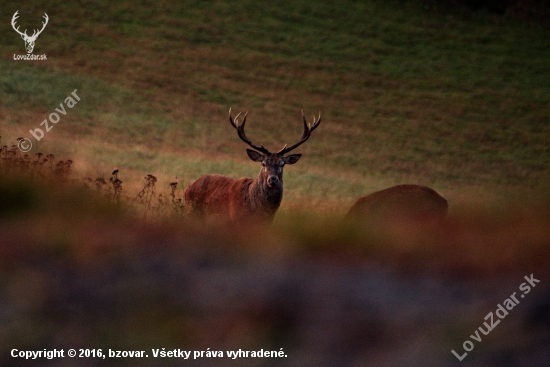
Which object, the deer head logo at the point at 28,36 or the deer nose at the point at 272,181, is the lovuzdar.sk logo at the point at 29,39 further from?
the deer nose at the point at 272,181

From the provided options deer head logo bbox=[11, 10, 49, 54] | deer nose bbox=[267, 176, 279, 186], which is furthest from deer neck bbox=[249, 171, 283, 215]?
deer head logo bbox=[11, 10, 49, 54]

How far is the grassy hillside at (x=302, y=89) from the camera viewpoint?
979 inches

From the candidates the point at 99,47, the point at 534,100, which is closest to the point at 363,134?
the point at 534,100

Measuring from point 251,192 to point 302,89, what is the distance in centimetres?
2103

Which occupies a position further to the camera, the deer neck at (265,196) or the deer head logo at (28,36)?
the deer head logo at (28,36)

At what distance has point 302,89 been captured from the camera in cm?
3256

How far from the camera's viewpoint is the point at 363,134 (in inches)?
1142

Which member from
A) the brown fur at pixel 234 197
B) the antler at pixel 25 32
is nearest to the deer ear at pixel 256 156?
the brown fur at pixel 234 197

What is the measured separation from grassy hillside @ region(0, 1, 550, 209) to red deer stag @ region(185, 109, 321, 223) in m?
5.60

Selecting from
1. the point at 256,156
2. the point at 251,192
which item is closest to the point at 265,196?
the point at 251,192

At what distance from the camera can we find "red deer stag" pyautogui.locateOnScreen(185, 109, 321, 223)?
11.4 m

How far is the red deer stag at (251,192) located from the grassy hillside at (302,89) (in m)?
5.60

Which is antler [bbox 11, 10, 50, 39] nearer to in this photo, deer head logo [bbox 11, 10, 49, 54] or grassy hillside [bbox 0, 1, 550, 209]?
deer head logo [bbox 11, 10, 49, 54]

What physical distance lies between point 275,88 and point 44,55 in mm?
7638
